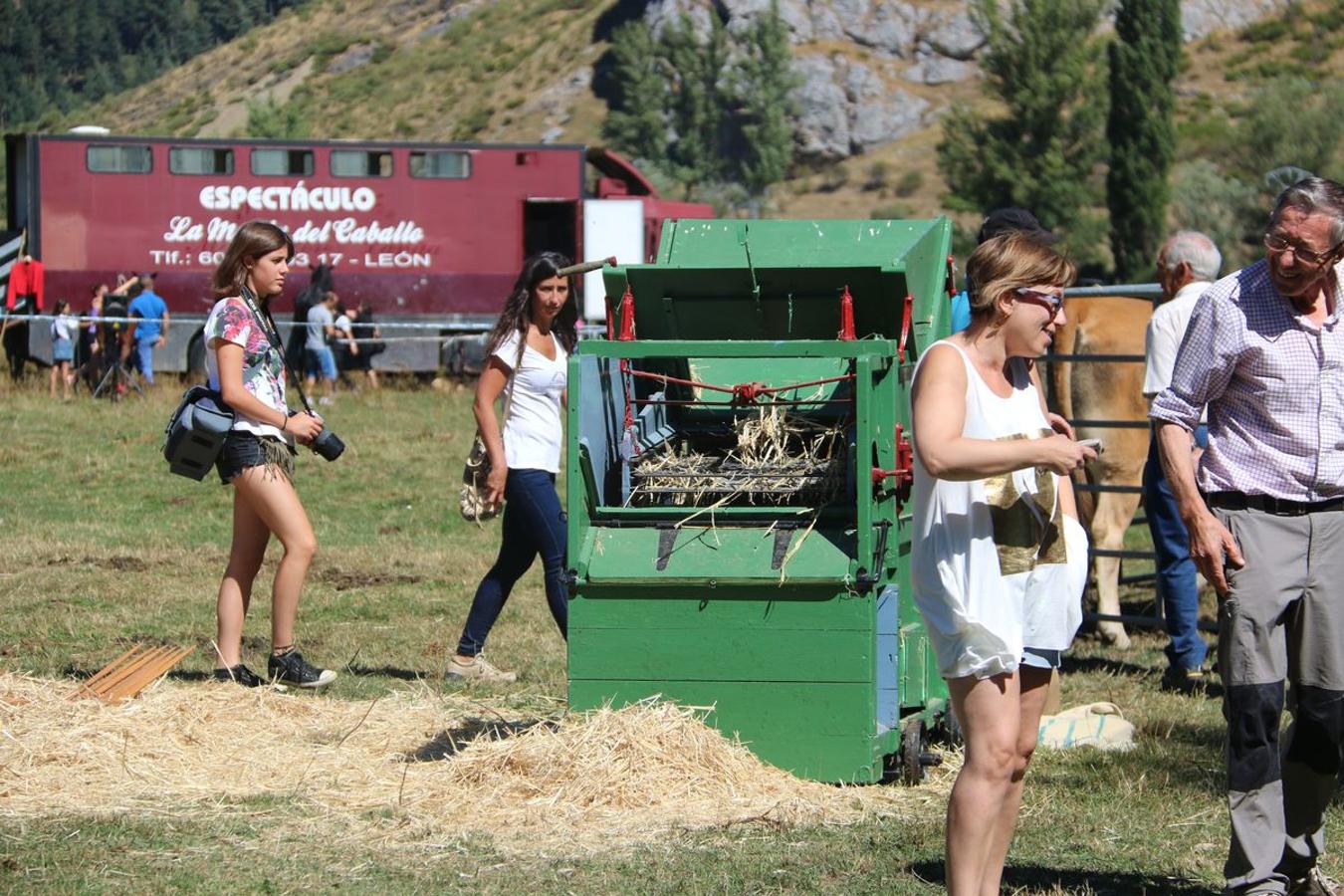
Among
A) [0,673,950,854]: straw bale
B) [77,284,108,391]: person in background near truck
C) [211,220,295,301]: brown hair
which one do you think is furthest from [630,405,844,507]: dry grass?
[77,284,108,391]: person in background near truck

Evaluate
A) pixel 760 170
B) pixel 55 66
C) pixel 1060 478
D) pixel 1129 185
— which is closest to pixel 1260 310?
pixel 1060 478

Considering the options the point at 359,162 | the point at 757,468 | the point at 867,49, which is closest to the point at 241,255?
the point at 757,468

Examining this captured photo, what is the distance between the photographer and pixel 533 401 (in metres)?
7.58

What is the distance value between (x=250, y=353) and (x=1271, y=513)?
161 inches

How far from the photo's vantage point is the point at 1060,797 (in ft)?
19.9

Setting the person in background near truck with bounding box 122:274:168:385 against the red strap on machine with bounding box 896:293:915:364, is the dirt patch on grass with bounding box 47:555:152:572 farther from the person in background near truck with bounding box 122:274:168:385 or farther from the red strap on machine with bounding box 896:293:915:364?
the person in background near truck with bounding box 122:274:168:385

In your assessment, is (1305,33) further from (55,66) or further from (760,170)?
(55,66)

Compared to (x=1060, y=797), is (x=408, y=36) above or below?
above

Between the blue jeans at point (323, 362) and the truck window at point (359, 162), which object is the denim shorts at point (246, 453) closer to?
the blue jeans at point (323, 362)

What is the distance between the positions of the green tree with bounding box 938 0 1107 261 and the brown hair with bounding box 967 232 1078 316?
6510 cm

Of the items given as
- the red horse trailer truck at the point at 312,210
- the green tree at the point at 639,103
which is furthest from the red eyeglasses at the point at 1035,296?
the green tree at the point at 639,103

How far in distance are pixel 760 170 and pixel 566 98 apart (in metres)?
15.2

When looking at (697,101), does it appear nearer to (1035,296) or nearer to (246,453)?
(246,453)

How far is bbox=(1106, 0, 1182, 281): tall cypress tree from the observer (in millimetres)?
59719
